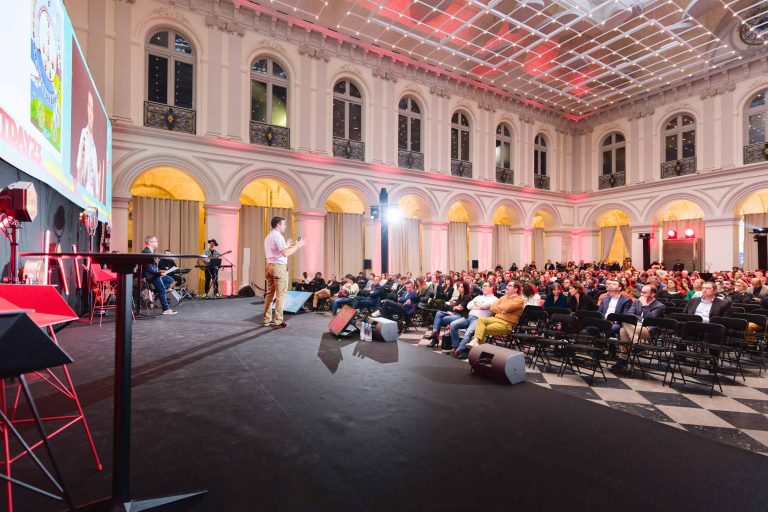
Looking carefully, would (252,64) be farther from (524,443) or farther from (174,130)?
(524,443)

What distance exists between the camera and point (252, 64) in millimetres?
12000

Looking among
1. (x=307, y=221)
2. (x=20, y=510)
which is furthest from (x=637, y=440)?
(x=307, y=221)

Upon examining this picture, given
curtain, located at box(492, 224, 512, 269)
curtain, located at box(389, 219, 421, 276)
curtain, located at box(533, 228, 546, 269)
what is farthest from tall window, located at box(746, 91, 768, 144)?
curtain, located at box(389, 219, 421, 276)

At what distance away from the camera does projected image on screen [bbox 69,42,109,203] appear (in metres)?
5.47

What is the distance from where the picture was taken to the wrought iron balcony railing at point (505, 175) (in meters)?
16.9

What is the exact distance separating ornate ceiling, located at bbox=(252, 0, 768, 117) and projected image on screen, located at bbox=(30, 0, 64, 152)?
8246 mm

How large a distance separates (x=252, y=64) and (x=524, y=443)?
42.3ft

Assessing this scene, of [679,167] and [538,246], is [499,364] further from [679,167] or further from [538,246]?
[538,246]

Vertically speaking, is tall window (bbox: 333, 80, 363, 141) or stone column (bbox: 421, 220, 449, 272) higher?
tall window (bbox: 333, 80, 363, 141)

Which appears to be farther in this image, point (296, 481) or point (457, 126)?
point (457, 126)

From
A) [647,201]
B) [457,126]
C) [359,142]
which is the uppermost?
[457,126]

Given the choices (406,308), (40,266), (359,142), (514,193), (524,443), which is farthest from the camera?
(514,193)

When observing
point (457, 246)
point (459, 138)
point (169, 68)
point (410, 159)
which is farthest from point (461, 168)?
point (169, 68)

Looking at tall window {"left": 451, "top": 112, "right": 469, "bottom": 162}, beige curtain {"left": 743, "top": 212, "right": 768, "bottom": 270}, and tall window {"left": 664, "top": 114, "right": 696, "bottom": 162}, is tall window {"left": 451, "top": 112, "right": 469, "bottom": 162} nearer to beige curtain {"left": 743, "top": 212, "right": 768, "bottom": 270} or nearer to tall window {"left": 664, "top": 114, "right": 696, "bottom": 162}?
tall window {"left": 664, "top": 114, "right": 696, "bottom": 162}
